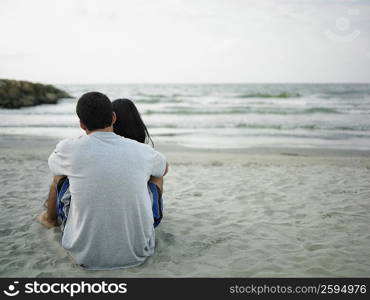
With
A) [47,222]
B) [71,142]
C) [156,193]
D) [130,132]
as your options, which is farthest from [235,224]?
[71,142]

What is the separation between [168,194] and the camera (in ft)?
16.0

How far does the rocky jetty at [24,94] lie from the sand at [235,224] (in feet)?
71.2

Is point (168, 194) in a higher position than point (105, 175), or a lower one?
lower

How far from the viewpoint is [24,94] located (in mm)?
27953

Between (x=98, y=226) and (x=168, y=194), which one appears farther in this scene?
(x=168, y=194)

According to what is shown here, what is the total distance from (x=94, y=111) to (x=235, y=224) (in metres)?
Result: 2.13

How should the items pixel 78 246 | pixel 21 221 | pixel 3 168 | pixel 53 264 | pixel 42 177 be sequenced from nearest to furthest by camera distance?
pixel 78 246 < pixel 53 264 < pixel 21 221 < pixel 42 177 < pixel 3 168

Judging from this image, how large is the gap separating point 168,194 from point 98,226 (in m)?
2.44

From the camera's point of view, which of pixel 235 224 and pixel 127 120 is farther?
pixel 235 224

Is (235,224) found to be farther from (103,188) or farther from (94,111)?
(94,111)

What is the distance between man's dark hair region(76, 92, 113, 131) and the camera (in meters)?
2.36

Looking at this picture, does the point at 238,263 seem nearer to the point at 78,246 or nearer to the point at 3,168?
the point at 78,246

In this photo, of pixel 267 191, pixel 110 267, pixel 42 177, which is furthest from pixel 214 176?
pixel 110 267

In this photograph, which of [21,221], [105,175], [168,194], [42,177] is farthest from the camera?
[42,177]
